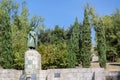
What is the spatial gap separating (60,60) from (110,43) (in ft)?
39.2

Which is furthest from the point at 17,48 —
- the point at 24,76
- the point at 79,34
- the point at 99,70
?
the point at 99,70

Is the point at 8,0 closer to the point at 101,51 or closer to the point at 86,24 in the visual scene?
the point at 86,24

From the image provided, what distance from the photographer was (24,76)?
1850 cm

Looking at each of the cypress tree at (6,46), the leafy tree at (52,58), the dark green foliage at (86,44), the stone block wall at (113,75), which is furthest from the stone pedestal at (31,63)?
the dark green foliage at (86,44)

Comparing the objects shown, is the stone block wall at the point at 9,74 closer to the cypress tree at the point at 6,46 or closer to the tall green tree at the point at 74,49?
the cypress tree at the point at 6,46

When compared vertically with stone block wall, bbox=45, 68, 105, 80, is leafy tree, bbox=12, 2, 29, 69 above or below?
above

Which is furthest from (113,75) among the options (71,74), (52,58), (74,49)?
(74,49)

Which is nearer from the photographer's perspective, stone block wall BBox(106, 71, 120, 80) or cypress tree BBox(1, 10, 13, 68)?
stone block wall BBox(106, 71, 120, 80)

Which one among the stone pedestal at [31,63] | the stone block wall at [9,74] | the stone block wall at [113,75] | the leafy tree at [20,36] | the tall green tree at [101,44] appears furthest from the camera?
the tall green tree at [101,44]

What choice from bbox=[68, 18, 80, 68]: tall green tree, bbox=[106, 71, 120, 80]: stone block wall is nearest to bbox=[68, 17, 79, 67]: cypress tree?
bbox=[68, 18, 80, 68]: tall green tree

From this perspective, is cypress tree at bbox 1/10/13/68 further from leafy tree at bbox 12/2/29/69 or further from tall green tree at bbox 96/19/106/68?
tall green tree at bbox 96/19/106/68

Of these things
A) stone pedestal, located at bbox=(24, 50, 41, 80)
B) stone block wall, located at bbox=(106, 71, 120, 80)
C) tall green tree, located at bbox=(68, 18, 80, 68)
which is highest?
tall green tree, located at bbox=(68, 18, 80, 68)

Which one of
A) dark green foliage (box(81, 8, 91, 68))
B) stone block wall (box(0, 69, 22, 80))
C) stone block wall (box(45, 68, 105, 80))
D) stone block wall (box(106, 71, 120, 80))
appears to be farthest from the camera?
dark green foliage (box(81, 8, 91, 68))

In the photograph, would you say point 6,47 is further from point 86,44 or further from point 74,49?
point 86,44
